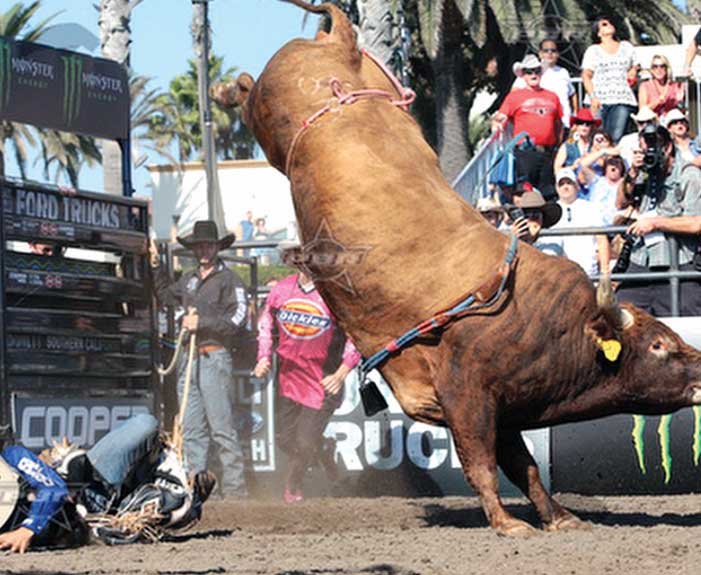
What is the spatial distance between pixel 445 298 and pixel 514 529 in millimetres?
1210

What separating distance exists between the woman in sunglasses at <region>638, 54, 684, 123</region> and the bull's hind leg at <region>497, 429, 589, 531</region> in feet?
20.9

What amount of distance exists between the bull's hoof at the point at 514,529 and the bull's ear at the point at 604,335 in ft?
3.11

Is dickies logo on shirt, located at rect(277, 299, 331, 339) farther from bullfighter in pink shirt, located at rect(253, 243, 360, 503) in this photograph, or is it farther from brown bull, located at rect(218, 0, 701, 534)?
brown bull, located at rect(218, 0, 701, 534)

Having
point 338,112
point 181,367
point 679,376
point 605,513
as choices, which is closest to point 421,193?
point 338,112

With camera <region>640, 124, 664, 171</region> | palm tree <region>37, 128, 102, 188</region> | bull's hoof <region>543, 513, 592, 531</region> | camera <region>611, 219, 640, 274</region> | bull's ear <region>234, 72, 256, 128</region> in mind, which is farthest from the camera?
palm tree <region>37, 128, 102, 188</region>

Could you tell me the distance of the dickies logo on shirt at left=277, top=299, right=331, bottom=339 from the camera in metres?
10.7

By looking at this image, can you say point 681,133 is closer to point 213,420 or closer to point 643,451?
point 643,451

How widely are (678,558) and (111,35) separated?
37.5ft

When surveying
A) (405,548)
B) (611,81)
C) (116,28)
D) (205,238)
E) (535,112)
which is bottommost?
(405,548)

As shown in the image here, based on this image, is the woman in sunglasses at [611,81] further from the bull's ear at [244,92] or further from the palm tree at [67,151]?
the palm tree at [67,151]

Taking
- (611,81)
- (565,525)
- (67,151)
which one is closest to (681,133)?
(611,81)

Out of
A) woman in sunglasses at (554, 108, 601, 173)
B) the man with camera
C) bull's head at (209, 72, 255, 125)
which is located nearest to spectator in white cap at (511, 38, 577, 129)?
woman in sunglasses at (554, 108, 601, 173)

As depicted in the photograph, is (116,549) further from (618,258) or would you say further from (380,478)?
(618,258)

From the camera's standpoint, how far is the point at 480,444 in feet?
23.3
